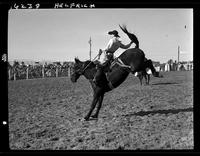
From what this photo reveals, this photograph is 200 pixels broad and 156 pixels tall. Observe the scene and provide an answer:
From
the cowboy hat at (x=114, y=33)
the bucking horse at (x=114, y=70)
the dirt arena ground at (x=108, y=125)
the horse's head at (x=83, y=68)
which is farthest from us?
the horse's head at (x=83, y=68)

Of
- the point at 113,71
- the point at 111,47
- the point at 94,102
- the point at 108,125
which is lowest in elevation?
the point at 108,125

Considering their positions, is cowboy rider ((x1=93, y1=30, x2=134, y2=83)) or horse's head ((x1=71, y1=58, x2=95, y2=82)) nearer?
cowboy rider ((x1=93, y1=30, x2=134, y2=83))

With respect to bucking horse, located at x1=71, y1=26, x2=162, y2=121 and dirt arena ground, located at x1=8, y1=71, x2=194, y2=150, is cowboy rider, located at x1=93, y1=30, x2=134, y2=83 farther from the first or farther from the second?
dirt arena ground, located at x1=8, y1=71, x2=194, y2=150

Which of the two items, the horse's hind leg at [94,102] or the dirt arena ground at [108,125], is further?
the horse's hind leg at [94,102]

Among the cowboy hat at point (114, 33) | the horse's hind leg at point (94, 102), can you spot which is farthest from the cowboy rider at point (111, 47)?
the horse's hind leg at point (94, 102)

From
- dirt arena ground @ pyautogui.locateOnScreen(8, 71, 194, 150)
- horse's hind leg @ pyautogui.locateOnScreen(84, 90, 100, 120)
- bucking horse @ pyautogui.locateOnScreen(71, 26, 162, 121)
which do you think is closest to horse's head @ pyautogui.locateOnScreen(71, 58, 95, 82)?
bucking horse @ pyautogui.locateOnScreen(71, 26, 162, 121)

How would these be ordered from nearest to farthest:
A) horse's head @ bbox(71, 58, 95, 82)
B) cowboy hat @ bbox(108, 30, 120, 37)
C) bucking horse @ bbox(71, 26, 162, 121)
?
cowboy hat @ bbox(108, 30, 120, 37) < bucking horse @ bbox(71, 26, 162, 121) < horse's head @ bbox(71, 58, 95, 82)

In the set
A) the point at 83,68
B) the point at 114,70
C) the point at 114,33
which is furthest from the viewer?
the point at 83,68

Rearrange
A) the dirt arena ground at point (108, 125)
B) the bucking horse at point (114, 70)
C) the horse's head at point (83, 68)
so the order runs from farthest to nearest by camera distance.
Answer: the horse's head at point (83, 68) < the bucking horse at point (114, 70) < the dirt arena ground at point (108, 125)

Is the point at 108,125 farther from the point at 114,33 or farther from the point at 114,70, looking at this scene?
the point at 114,33

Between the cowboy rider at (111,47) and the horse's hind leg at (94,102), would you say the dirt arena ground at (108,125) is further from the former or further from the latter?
the cowboy rider at (111,47)

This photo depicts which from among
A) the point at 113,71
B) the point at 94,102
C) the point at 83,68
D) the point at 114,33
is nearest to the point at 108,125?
the point at 94,102
